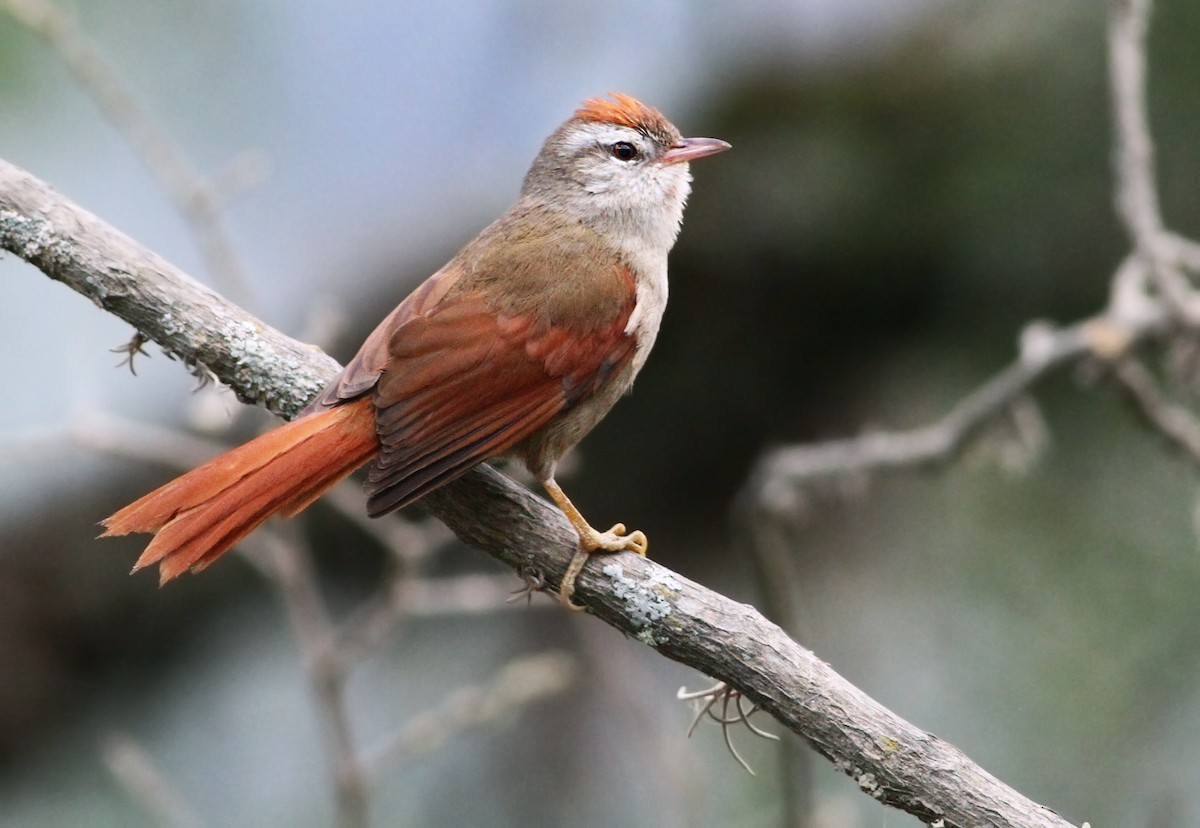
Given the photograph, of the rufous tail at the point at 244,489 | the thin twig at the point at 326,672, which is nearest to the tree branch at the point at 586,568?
the rufous tail at the point at 244,489

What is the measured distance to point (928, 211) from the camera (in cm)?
566

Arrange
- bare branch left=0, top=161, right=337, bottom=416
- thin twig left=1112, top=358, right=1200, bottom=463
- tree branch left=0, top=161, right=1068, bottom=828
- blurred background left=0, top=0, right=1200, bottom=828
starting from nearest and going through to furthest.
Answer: tree branch left=0, top=161, right=1068, bottom=828
bare branch left=0, top=161, right=337, bottom=416
thin twig left=1112, top=358, right=1200, bottom=463
blurred background left=0, top=0, right=1200, bottom=828

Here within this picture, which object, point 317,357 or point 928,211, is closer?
point 317,357

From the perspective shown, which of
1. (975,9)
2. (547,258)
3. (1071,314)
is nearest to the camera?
(547,258)

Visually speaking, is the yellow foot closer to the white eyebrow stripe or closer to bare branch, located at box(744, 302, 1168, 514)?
bare branch, located at box(744, 302, 1168, 514)

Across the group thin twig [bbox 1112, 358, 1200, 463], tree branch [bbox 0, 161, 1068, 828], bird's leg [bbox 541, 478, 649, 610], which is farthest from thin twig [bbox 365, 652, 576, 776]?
thin twig [bbox 1112, 358, 1200, 463]

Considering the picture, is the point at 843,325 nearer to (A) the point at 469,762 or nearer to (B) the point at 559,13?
(B) the point at 559,13

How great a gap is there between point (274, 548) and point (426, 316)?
1169 millimetres

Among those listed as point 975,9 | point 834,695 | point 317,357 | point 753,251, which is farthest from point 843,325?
point 834,695

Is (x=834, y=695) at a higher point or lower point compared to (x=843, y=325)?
lower

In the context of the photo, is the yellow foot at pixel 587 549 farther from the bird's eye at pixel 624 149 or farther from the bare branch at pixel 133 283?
the bird's eye at pixel 624 149

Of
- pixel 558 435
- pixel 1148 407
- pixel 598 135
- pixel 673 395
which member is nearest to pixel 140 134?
pixel 598 135

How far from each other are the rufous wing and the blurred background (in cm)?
163

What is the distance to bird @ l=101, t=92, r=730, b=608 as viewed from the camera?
261 centimetres
